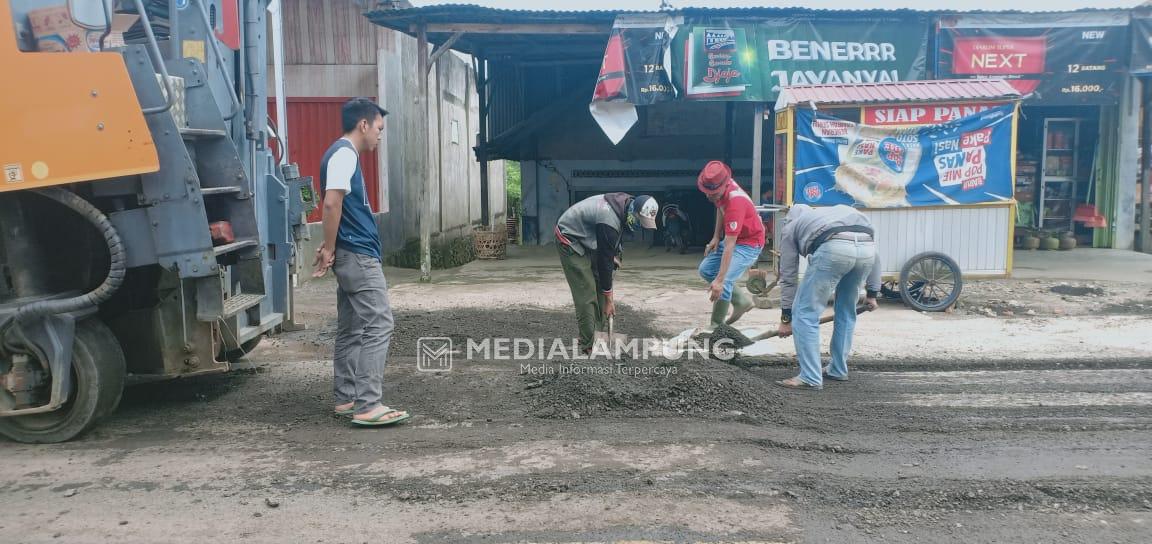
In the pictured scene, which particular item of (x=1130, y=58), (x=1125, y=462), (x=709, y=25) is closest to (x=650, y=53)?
(x=709, y=25)

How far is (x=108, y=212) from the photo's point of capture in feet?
15.8

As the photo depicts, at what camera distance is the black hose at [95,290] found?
455 cm

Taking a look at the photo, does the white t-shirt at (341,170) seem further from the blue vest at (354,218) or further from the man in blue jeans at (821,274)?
the man in blue jeans at (821,274)

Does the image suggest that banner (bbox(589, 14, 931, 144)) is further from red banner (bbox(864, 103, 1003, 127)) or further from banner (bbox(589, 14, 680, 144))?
red banner (bbox(864, 103, 1003, 127))

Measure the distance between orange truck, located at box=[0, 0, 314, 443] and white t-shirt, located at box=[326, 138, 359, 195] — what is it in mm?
595

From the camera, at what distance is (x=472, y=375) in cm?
648

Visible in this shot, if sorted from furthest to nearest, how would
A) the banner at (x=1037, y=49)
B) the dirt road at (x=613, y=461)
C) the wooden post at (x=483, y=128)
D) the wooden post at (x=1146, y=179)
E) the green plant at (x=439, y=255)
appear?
1. the wooden post at (x=483, y=128)
2. the green plant at (x=439, y=255)
3. the wooden post at (x=1146, y=179)
4. the banner at (x=1037, y=49)
5. the dirt road at (x=613, y=461)

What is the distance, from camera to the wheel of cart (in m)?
9.20

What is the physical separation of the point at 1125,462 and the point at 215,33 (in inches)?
236

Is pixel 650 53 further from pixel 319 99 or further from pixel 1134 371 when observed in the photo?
pixel 1134 371

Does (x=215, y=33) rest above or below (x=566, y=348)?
above

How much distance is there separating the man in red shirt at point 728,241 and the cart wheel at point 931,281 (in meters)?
2.47

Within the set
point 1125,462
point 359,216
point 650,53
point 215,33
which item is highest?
point 650,53

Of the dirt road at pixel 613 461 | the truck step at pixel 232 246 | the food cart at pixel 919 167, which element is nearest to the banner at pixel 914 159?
the food cart at pixel 919 167
